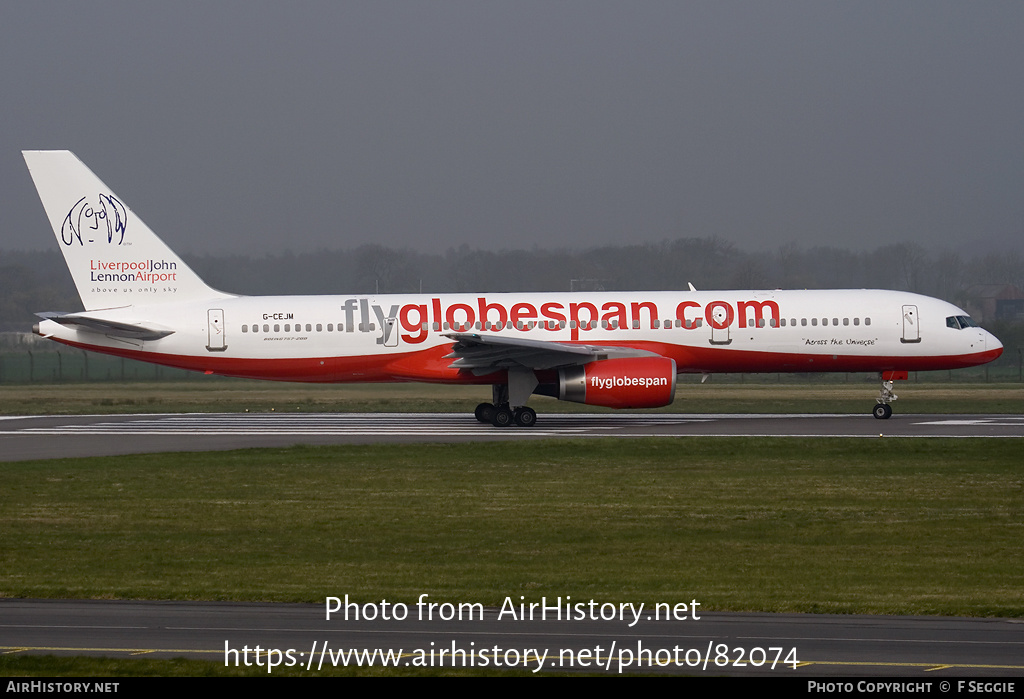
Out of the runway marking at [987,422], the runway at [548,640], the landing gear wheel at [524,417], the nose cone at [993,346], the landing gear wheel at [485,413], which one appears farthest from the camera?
the nose cone at [993,346]

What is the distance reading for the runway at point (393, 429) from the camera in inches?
1160

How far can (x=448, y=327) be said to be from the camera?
33.8 m

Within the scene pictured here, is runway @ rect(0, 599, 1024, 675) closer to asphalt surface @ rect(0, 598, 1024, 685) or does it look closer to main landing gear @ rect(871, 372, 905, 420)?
asphalt surface @ rect(0, 598, 1024, 685)

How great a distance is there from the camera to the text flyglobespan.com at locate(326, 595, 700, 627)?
11.2 m

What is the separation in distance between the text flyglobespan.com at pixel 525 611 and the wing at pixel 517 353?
1875 centimetres

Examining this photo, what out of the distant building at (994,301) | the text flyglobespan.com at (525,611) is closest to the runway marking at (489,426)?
the text flyglobespan.com at (525,611)

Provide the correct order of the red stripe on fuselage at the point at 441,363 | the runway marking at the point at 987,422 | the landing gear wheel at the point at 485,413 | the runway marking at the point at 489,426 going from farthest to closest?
1. the landing gear wheel at the point at 485,413
2. the red stripe on fuselage at the point at 441,363
3. the runway marking at the point at 987,422
4. the runway marking at the point at 489,426

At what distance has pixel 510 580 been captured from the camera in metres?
13.3

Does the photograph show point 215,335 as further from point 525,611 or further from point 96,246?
point 525,611

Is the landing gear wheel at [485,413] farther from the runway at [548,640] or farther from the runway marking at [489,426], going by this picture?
the runway at [548,640]

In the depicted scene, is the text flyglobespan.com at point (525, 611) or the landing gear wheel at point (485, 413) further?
the landing gear wheel at point (485, 413)

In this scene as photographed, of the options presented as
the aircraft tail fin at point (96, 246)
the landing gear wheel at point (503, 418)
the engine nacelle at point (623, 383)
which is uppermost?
the aircraft tail fin at point (96, 246)

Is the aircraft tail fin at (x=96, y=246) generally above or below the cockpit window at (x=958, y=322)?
above

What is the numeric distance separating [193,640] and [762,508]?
34.4 ft
